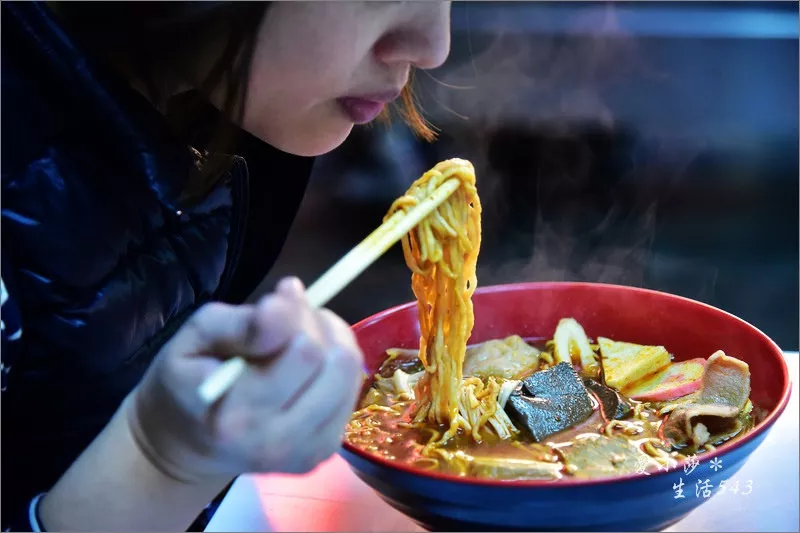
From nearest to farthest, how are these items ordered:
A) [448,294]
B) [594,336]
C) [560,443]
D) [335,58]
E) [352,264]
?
[352,264], [335,58], [560,443], [448,294], [594,336]

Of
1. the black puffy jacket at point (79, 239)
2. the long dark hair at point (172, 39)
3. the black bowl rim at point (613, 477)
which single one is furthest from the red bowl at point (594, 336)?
the long dark hair at point (172, 39)

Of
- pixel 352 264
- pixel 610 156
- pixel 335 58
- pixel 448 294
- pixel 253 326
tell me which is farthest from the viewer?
pixel 610 156

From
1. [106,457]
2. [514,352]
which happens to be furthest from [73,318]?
[514,352]

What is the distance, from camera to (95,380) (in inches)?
37.7

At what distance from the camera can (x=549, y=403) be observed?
93 centimetres

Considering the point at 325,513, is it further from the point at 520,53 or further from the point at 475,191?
the point at 520,53

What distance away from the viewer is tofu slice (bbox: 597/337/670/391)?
1008mm

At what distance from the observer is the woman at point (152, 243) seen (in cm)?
57

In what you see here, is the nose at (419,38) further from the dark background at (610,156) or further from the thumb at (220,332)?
the thumb at (220,332)

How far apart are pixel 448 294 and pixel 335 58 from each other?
0.40 metres

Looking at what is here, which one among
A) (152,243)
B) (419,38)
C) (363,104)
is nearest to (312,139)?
(363,104)

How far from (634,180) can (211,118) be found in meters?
1.21

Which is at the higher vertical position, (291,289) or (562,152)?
(562,152)

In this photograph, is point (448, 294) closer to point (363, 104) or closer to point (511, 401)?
point (511, 401)
